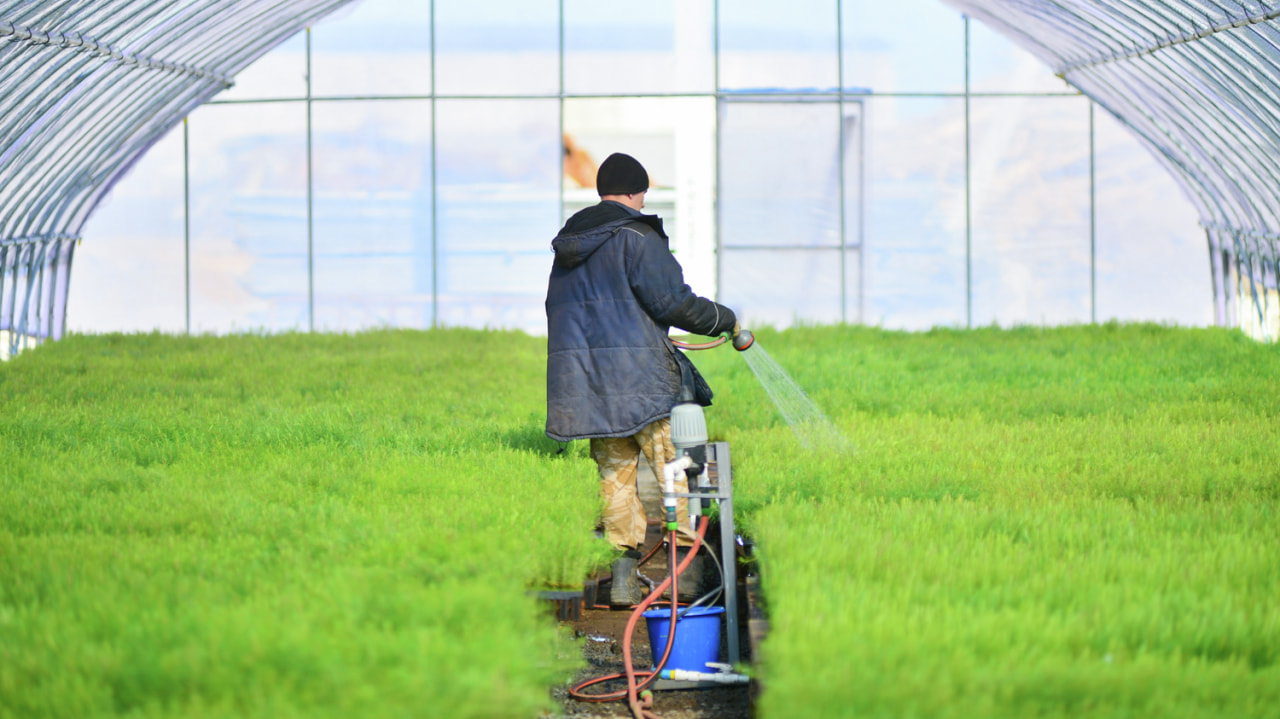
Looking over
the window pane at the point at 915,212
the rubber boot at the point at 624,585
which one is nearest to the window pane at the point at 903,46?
the window pane at the point at 915,212

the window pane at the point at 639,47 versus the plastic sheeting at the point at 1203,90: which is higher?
the window pane at the point at 639,47

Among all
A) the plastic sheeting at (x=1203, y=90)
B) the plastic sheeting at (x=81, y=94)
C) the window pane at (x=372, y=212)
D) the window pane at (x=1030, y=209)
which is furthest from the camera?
the window pane at (x=1030, y=209)

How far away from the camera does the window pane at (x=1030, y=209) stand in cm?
1656

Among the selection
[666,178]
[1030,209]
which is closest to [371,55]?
[666,178]

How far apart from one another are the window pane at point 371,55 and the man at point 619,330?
38.9 feet

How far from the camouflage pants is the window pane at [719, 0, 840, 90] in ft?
39.4

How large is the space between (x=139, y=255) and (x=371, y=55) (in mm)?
3938

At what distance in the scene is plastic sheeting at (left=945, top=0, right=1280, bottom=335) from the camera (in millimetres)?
10430

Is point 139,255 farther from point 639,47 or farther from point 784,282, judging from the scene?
point 784,282

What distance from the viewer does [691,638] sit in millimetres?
4250

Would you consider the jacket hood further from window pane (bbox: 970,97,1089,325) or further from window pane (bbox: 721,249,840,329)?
window pane (bbox: 970,97,1089,325)

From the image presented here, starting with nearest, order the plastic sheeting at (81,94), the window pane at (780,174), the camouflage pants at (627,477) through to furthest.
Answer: the camouflage pants at (627,477)
the plastic sheeting at (81,94)
the window pane at (780,174)

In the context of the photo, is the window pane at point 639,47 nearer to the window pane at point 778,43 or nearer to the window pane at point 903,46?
the window pane at point 778,43

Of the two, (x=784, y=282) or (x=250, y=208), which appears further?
(x=784, y=282)
